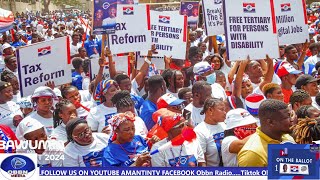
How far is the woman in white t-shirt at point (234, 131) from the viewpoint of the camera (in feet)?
14.8

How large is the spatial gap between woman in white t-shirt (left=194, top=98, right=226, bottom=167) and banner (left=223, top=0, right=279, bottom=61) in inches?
53.6

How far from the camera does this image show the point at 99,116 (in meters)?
5.94

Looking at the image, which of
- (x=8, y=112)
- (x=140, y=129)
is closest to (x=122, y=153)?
(x=140, y=129)

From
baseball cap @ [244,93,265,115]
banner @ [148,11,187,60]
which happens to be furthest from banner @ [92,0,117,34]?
baseball cap @ [244,93,265,115]

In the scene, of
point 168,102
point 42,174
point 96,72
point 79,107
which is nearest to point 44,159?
point 42,174

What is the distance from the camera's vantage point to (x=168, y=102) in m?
5.40

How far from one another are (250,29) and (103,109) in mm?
1944

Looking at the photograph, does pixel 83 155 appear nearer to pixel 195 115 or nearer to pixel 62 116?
pixel 62 116

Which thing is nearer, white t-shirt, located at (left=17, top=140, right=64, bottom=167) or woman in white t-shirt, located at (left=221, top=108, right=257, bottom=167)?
white t-shirt, located at (left=17, top=140, right=64, bottom=167)

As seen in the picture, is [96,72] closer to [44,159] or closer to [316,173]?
[44,159]

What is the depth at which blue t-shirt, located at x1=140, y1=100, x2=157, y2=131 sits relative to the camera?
586cm

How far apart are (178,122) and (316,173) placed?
1630 millimetres

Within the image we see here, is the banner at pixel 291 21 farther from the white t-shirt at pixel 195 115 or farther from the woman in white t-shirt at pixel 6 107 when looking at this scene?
the woman in white t-shirt at pixel 6 107

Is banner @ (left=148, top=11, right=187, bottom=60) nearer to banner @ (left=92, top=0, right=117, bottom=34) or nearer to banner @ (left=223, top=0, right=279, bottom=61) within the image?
banner @ (left=92, top=0, right=117, bottom=34)
